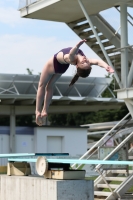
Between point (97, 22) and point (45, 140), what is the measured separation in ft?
48.9

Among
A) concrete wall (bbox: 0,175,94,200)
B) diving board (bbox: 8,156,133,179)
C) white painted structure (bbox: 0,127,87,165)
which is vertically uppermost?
white painted structure (bbox: 0,127,87,165)

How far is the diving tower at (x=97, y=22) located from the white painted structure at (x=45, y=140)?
1305 cm

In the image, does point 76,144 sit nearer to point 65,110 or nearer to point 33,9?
point 65,110

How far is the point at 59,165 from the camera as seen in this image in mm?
11680

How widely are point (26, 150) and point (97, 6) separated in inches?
653

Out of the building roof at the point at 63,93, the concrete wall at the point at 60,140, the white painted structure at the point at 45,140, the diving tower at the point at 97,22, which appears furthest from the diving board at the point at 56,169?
the concrete wall at the point at 60,140

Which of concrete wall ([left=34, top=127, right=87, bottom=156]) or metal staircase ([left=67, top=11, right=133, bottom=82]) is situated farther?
concrete wall ([left=34, top=127, right=87, bottom=156])

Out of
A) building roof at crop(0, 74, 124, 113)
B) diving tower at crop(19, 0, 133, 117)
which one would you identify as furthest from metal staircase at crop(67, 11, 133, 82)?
building roof at crop(0, 74, 124, 113)

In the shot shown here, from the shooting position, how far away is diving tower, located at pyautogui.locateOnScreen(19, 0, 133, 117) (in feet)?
69.8

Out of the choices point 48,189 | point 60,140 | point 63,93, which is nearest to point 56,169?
point 48,189

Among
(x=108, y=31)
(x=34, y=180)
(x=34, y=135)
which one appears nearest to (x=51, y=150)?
(x=34, y=135)

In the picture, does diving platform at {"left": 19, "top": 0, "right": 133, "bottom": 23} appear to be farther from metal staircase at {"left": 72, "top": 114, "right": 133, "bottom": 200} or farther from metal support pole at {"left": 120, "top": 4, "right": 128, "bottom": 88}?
metal staircase at {"left": 72, "top": 114, "right": 133, "bottom": 200}

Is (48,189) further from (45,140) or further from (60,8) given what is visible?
(45,140)

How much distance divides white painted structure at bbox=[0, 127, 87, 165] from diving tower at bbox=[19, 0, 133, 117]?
1305cm
